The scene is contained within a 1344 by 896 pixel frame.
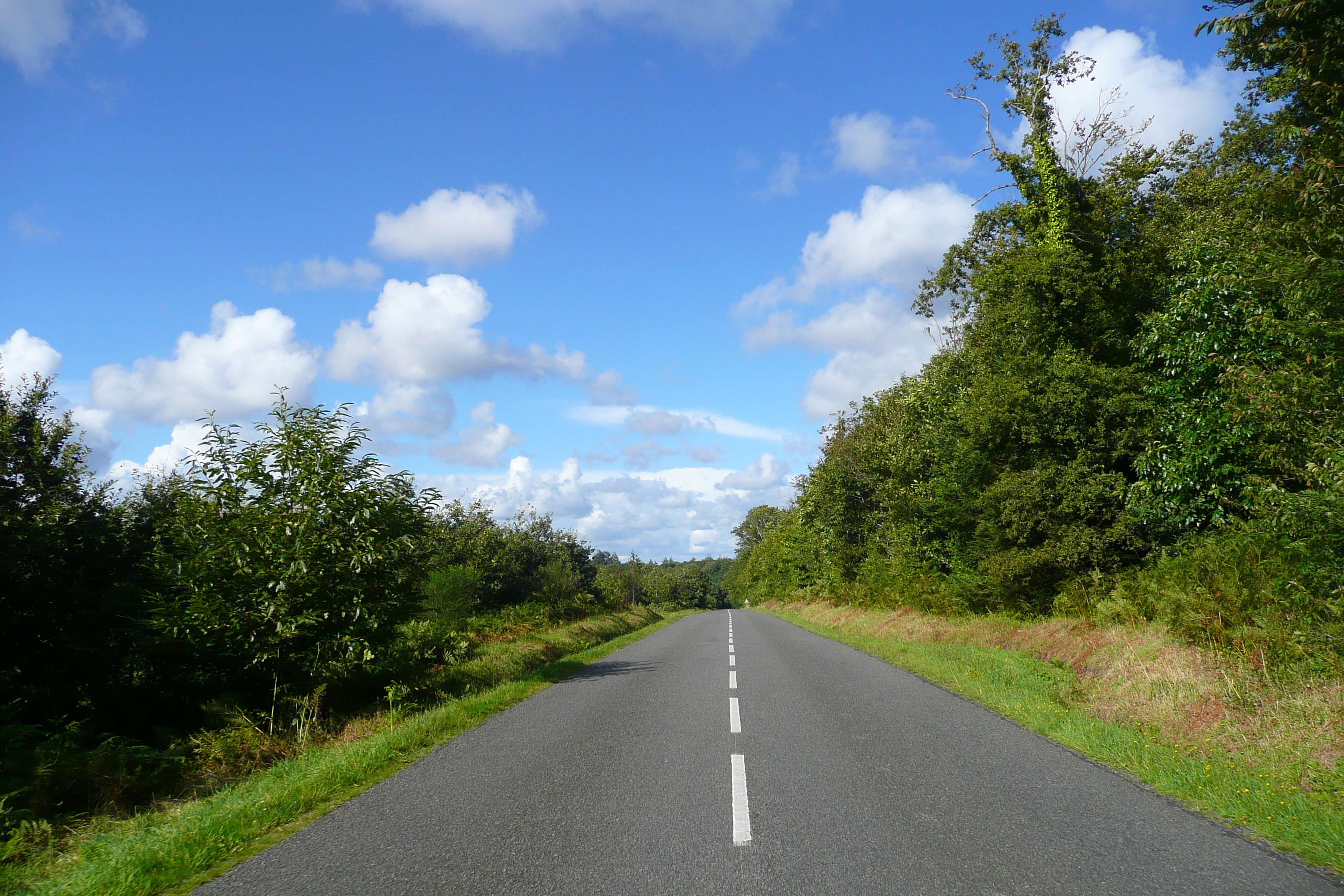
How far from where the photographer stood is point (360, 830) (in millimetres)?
5066

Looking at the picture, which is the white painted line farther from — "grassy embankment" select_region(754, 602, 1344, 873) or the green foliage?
the green foliage

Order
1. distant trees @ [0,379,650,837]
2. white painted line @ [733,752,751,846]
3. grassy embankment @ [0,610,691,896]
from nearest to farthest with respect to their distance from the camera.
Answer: grassy embankment @ [0,610,691,896] < white painted line @ [733,752,751,846] < distant trees @ [0,379,650,837]

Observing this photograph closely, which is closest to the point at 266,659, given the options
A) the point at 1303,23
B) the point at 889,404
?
the point at 1303,23

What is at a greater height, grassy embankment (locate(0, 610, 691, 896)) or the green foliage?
the green foliage

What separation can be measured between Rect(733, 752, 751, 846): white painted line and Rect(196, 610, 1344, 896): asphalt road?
2 centimetres

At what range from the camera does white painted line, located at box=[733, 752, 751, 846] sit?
15.6ft

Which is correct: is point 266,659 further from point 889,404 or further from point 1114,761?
point 889,404

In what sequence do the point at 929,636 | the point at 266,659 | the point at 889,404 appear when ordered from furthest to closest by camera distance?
1. the point at 889,404
2. the point at 929,636
3. the point at 266,659

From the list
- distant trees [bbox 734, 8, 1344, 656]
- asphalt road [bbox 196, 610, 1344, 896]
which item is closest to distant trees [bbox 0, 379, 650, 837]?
asphalt road [bbox 196, 610, 1344, 896]

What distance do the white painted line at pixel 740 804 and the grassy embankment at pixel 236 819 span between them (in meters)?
3.19

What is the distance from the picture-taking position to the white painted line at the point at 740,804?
4742 millimetres

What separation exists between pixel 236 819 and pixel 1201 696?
9.47 metres

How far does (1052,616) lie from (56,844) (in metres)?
17.5

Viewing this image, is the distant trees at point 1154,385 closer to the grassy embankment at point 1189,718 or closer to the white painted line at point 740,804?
the grassy embankment at point 1189,718
